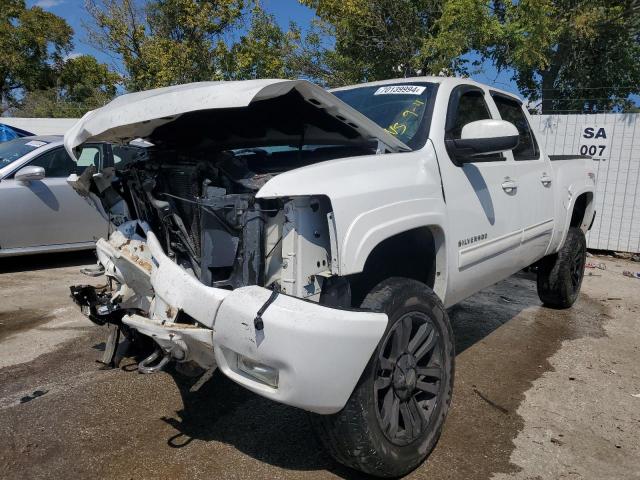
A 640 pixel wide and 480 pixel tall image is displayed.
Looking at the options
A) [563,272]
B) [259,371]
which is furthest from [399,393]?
[563,272]

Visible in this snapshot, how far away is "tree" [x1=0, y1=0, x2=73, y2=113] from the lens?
24109mm

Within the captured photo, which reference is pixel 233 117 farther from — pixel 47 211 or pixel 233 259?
pixel 47 211

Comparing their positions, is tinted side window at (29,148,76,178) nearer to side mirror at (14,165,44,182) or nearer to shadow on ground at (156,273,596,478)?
side mirror at (14,165,44,182)

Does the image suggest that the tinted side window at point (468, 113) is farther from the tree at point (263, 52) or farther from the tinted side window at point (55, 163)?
the tree at point (263, 52)

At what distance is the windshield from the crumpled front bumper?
4.27 feet

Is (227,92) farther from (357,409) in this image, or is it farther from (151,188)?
(357,409)

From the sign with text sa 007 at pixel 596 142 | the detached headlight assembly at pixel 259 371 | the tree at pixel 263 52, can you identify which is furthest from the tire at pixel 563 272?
the tree at pixel 263 52

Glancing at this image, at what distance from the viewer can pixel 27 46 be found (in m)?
24.9

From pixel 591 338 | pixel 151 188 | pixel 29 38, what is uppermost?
Answer: pixel 29 38

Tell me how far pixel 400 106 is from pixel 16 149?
17.7ft

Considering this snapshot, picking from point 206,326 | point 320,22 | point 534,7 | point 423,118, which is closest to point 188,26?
point 320,22

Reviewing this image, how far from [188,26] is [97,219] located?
1000 cm

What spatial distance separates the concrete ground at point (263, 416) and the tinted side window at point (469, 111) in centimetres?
172

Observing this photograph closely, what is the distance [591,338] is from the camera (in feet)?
15.9
